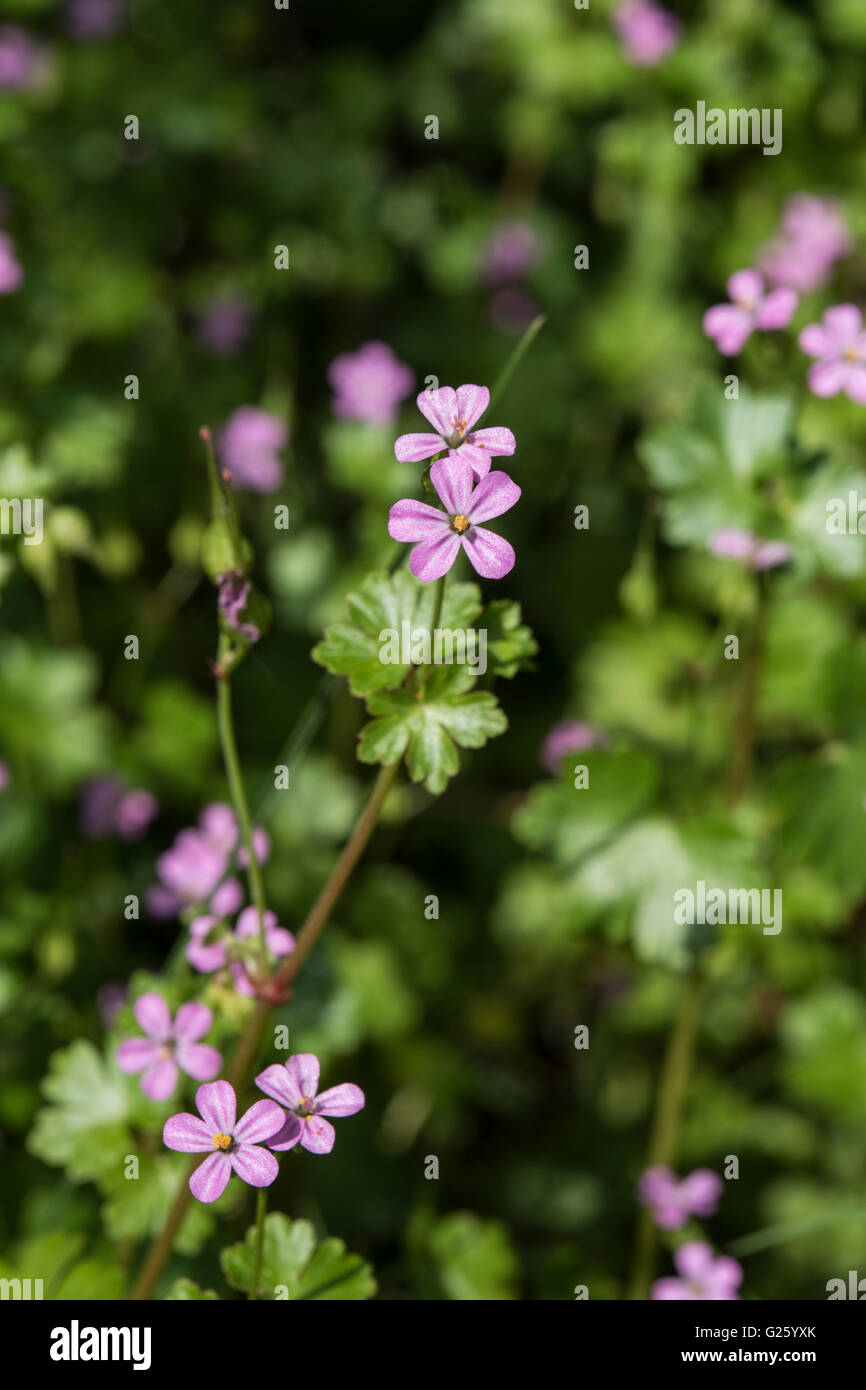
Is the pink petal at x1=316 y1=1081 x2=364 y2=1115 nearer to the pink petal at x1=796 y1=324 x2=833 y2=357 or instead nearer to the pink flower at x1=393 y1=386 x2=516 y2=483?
the pink flower at x1=393 y1=386 x2=516 y2=483

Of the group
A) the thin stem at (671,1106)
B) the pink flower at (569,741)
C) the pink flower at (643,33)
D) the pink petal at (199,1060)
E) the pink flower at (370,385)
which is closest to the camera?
the pink petal at (199,1060)

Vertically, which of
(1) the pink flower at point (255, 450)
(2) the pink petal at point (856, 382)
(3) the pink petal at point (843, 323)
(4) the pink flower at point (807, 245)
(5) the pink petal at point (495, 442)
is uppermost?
(4) the pink flower at point (807, 245)

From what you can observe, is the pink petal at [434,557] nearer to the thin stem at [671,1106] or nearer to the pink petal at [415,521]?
the pink petal at [415,521]

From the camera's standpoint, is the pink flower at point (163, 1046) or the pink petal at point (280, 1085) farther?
the pink flower at point (163, 1046)

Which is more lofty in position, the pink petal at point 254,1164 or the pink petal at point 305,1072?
the pink petal at point 305,1072

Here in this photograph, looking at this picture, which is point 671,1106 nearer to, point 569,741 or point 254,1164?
point 569,741

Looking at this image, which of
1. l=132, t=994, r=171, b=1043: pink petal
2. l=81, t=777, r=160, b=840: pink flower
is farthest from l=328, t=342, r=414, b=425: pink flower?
l=132, t=994, r=171, b=1043: pink petal

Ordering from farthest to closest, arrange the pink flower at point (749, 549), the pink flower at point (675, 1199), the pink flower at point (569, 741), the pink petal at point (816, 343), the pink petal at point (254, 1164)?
the pink flower at point (569, 741) → the pink flower at point (675, 1199) → the pink flower at point (749, 549) → the pink petal at point (816, 343) → the pink petal at point (254, 1164)

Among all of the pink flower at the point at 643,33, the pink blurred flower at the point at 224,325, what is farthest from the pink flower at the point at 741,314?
the pink flower at the point at 643,33
